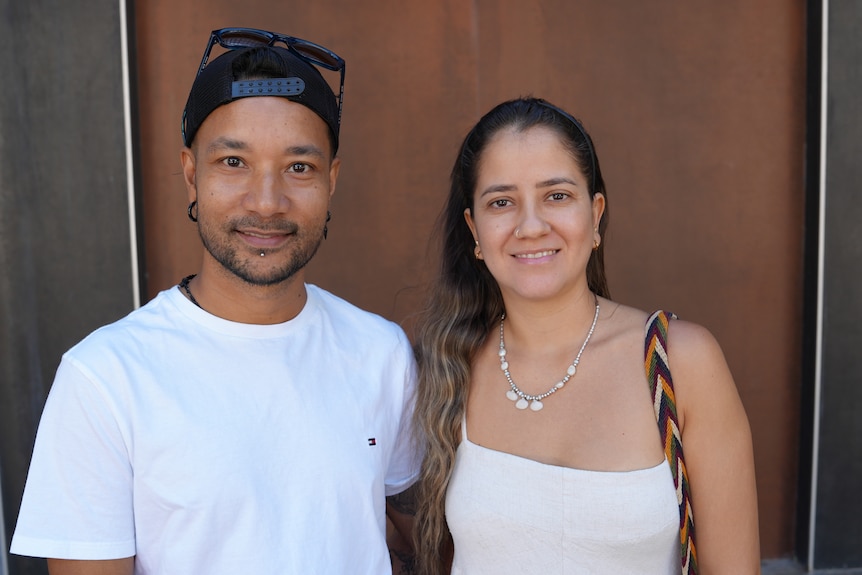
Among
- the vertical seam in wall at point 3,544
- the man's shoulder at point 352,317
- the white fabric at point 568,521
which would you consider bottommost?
the vertical seam in wall at point 3,544

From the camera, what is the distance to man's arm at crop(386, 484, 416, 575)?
2.28 meters

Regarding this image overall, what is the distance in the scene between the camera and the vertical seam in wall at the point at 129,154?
2.91 metres

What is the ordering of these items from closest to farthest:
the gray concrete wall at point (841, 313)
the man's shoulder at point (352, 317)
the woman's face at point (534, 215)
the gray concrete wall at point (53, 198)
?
the woman's face at point (534, 215) → the man's shoulder at point (352, 317) → the gray concrete wall at point (53, 198) → the gray concrete wall at point (841, 313)

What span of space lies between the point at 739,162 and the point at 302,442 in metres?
2.41

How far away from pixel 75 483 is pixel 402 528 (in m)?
1.01

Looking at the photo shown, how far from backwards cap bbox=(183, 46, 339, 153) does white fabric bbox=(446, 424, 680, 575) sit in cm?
105

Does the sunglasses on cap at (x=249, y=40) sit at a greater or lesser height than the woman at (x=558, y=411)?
greater

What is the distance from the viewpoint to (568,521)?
1835 mm

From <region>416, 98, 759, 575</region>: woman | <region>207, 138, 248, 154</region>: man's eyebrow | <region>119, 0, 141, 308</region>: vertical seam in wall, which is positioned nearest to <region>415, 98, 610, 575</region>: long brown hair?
<region>416, 98, 759, 575</region>: woman

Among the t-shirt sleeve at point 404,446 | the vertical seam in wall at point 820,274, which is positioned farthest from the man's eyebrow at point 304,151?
the vertical seam in wall at point 820,274

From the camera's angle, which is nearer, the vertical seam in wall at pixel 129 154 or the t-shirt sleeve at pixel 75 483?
the t-shirt sleeve at pixel 75 483

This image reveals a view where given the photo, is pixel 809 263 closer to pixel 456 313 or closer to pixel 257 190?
pixel 456 313

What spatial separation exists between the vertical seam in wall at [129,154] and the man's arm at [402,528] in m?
1.39

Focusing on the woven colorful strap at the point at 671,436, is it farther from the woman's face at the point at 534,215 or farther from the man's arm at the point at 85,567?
the man's arm at the point at 85,567
